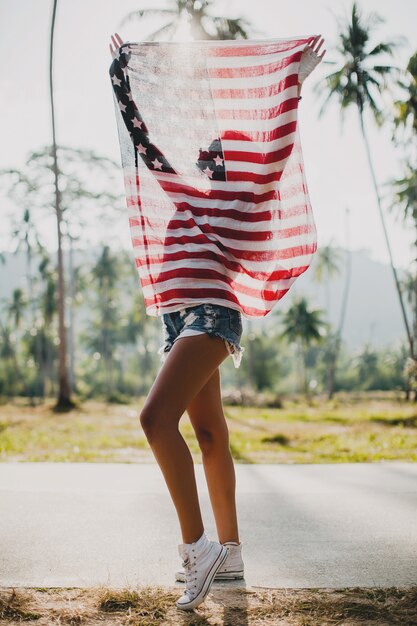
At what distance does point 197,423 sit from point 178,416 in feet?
1.04

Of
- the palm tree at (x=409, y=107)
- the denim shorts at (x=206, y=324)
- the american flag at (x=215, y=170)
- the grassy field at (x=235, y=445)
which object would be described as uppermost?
the palm tree at (x=409, y=107)

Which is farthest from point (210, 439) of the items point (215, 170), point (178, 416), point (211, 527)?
point (215, 170)

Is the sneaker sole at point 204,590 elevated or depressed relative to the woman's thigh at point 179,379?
depressed

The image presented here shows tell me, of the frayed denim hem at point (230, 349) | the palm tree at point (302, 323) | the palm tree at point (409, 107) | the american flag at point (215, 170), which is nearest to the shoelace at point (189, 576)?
the frayed denim hem at point (230, 349)

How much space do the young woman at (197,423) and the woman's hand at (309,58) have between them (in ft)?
1.52

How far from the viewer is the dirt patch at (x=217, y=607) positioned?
2018mm

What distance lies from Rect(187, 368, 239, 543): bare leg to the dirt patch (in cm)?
26

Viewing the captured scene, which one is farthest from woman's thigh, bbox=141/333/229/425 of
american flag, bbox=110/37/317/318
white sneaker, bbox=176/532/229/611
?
white sneaker, bbox=176/532/229/611

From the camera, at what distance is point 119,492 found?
162 inches

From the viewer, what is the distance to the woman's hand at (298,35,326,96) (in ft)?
8.71

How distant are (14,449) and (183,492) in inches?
251

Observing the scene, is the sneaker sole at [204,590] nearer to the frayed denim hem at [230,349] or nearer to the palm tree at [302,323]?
the frayed denim hem at [230,349]

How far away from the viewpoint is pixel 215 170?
2.52 meters

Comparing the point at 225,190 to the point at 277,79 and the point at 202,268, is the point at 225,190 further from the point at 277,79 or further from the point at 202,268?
the point at 277,79
